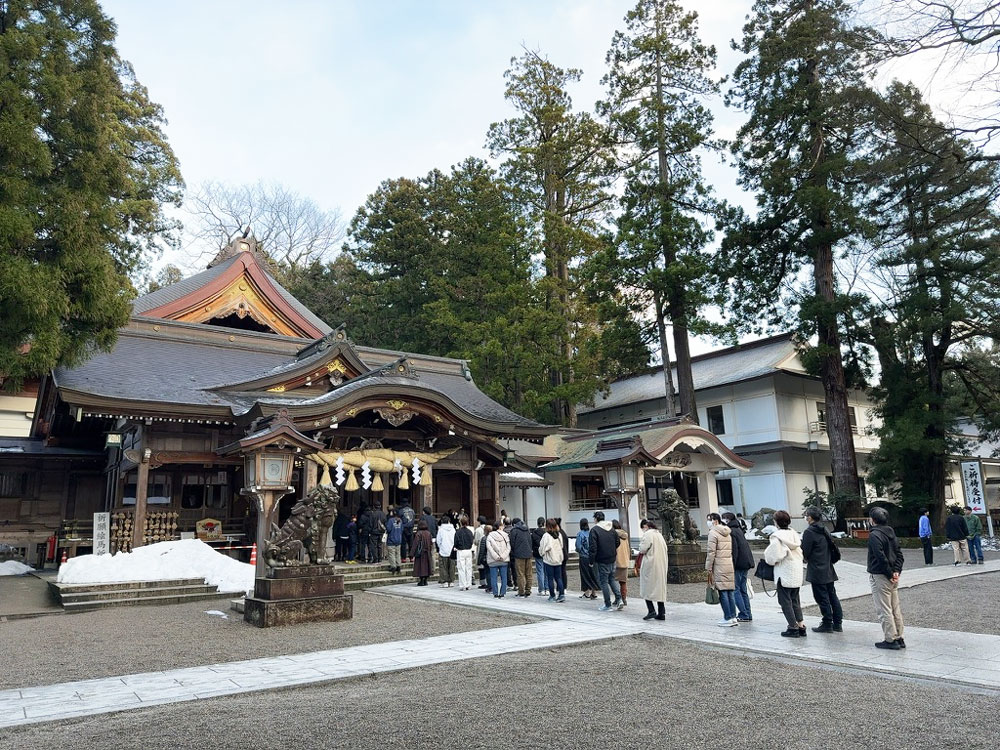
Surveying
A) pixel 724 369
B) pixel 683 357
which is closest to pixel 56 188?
pixel 683 357

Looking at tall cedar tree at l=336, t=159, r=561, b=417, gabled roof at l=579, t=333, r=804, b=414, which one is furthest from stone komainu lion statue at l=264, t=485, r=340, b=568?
gabled roof at l=579, t=333, r=804, b=414

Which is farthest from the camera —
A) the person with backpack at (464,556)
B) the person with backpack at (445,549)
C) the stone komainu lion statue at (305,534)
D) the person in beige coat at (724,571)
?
the person with backpack at (445,549)

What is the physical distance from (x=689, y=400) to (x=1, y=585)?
69.4 ft

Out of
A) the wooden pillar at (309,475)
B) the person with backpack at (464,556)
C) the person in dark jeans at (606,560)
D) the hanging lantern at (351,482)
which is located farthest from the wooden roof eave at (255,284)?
the person in dark jeans at (606,560)

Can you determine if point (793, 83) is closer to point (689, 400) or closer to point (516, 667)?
point (689, 400)

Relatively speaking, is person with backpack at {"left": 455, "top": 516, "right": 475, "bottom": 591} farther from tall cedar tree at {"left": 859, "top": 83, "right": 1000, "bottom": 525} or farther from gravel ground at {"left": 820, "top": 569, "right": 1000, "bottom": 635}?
tall cedar tree at {"left": 859, "top": 83, "right": 1000, "bottom": 525}

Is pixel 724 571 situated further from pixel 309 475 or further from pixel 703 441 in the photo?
pixel 703 441

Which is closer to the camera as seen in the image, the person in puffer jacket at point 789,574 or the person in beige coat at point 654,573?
the person in puffer jacket at point 789,574

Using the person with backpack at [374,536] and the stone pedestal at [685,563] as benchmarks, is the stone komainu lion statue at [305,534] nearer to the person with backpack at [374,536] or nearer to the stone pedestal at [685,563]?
the person with backpack at [374,536]

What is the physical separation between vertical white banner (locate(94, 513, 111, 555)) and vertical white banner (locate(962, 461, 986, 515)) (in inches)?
899

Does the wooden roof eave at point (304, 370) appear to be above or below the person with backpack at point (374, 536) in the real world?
above

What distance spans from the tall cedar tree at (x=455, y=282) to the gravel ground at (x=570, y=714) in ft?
65.6

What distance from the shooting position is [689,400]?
2523cm

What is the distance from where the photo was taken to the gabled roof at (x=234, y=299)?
21.6 meters
